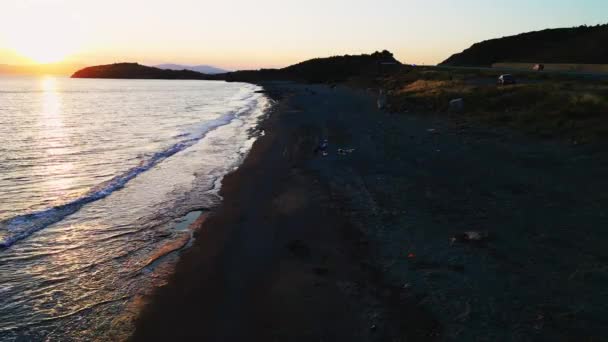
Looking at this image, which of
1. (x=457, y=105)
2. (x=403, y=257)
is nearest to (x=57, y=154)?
(x=403, y=257)

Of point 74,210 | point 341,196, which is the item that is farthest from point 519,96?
point 74,210

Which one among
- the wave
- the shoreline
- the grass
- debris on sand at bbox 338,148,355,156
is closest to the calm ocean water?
the wave

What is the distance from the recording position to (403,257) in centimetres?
827

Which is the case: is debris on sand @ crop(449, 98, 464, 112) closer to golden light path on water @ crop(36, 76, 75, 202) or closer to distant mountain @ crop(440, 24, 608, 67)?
golden light path on water @ crop(36, 76, 75, 202)

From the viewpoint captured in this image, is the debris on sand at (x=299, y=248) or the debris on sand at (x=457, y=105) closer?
the debris on sand at (x=299, y=248)

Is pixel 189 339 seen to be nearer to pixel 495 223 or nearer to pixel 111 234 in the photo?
pixel 111 234

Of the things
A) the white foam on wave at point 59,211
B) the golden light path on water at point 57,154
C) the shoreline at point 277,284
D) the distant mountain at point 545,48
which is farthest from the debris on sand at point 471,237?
the distant mountain at point 545,48

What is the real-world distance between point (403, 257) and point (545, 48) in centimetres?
12813

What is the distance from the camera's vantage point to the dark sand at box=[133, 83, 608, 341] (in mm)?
6156

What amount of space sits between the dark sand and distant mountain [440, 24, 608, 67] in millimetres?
90316

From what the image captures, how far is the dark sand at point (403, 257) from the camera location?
20.2 feet

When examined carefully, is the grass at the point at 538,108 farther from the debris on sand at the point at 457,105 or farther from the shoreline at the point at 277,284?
the shoreline at the point at 277,284

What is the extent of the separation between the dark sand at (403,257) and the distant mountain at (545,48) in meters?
90.3

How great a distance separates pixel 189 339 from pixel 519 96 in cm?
2606
